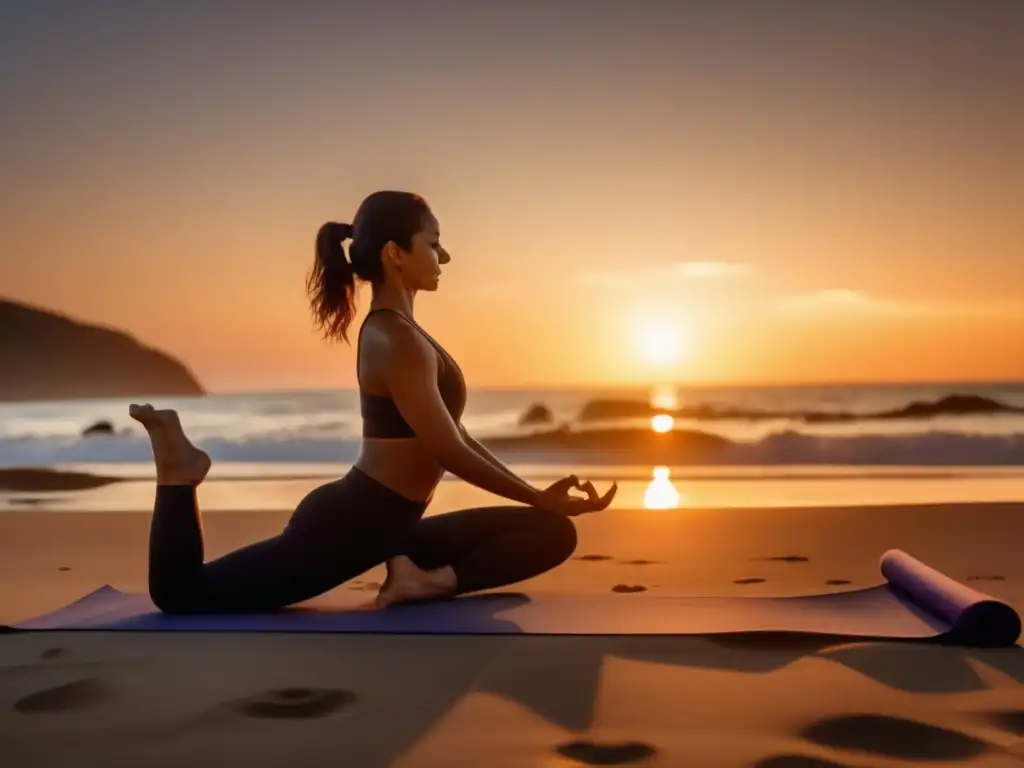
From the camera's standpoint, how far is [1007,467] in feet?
32.2

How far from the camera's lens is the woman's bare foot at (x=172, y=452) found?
10.2ft

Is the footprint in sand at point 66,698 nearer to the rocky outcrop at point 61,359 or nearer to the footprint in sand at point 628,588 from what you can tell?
the footprint in sand at point 628,588

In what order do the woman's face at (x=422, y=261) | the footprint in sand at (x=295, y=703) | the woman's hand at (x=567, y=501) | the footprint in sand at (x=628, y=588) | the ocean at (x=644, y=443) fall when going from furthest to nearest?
the ocean at (x=644, y=443) < the footprint in sand at (x=628, y=588) < the woman's face at (x=422, y=261) < the woman's hand at (x=567, y=501) < the footprint in sand at (x=295, y=703)

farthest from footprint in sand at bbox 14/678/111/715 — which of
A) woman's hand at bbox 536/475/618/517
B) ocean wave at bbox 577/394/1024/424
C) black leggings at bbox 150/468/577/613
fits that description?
ocean wave at bbox 577/394/1024/424

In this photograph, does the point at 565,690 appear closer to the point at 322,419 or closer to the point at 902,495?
the point at 902,495

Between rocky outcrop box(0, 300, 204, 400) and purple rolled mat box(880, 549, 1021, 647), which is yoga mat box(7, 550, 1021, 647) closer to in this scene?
purple rolled mat box(880, 549, 1021, 647)

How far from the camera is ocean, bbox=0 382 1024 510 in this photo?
25.8 feet

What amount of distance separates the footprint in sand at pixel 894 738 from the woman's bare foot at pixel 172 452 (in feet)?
5.99

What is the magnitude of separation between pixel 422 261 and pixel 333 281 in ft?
0.94

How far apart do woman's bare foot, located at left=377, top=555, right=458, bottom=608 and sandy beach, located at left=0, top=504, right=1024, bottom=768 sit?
450mm

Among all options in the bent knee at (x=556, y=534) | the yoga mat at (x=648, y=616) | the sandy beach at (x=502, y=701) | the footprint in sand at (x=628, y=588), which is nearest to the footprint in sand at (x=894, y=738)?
the sandy beach at (x=502, y=701)

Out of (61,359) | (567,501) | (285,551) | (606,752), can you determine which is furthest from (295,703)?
(61,359)

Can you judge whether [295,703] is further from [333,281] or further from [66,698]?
[333,281]

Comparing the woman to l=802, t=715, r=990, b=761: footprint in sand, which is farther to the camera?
the woman
